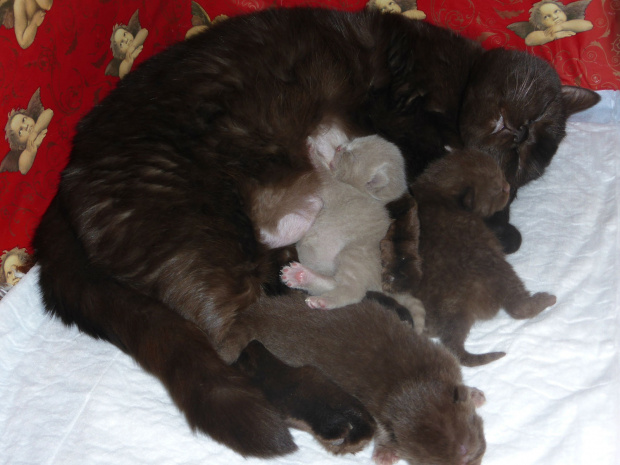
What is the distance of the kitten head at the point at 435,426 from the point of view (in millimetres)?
1408

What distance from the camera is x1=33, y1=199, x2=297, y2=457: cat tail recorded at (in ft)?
4.81

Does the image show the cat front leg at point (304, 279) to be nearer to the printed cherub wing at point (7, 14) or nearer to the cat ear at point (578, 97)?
the printed cherub wing at point (7, 14)

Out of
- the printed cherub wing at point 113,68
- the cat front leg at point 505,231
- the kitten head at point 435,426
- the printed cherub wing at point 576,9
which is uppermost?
the printed cherub wing at point 576,9

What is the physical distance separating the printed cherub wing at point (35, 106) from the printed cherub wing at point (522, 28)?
1877 millimetres

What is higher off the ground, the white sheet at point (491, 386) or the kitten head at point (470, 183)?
the kitten head at point (470, 183)

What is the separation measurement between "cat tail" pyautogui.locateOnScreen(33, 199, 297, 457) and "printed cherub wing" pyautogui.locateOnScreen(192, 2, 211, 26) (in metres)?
1.29

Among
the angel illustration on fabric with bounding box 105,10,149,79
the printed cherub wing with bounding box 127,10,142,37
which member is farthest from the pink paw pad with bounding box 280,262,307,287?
the printed cherub wing with bounding box 127,10,142,37

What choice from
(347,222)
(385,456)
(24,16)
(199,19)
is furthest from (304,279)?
(199,19)

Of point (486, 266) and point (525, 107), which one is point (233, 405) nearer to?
point (486, 266)

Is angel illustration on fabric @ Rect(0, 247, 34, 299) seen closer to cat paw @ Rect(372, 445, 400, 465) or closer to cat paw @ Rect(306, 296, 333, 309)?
cat paw @ Rect(306, 296, 333, 309)

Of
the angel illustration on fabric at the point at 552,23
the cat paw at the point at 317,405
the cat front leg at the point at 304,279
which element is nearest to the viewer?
the cat paw at the point at 317,405

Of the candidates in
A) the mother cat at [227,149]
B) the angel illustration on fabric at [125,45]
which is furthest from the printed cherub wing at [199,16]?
the mother cat at [227,149]

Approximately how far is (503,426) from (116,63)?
6.31 ft

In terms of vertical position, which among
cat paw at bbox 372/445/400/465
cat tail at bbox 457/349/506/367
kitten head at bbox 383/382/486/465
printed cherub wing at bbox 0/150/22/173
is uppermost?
printed cherub wing at bbox 0/150/22/173
